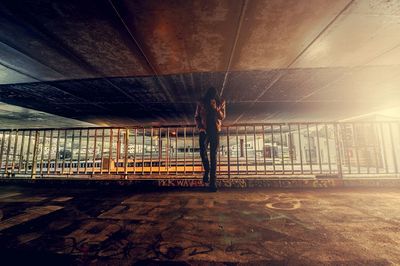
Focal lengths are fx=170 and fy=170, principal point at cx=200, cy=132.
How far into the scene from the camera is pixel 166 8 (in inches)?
108

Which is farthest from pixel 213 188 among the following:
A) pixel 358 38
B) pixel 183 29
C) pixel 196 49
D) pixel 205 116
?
pixel 358 38

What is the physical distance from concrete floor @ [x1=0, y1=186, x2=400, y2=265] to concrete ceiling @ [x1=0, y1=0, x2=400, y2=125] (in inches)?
130

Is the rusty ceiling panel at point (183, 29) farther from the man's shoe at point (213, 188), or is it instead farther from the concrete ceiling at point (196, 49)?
the man's shoe at point (213, 188)

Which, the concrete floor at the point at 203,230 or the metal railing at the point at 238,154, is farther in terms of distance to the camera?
the metal railing at the point at 238,154

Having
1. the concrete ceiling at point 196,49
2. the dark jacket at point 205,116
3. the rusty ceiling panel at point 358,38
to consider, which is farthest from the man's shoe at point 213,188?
the rusty ceiling panel at point 358,38

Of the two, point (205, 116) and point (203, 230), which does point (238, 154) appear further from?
point (203, 230)

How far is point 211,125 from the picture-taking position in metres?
4.48

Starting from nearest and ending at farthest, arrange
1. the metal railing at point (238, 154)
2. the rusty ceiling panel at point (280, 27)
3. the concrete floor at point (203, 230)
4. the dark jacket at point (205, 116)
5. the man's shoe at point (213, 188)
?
the concrete floor at point (203, 230), the rusty ceiling panel at point (280, 27), the man's shoe at point (213, 188), the dark jacket at point (205, 116), the metal railing at point (238, 154)

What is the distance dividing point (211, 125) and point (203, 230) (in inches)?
107

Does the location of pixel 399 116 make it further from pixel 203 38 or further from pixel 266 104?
pixel 203 38

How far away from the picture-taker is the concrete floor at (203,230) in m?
1.66

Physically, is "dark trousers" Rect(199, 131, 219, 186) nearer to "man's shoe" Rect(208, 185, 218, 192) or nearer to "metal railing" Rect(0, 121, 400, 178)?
"man's shoe" Rect(208, 185, 218, 192)

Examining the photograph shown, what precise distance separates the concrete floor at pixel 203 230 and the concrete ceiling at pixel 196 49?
10.9 ft

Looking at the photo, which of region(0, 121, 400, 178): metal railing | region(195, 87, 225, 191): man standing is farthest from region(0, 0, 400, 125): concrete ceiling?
region(0, 121, 400, 178): metal railing
